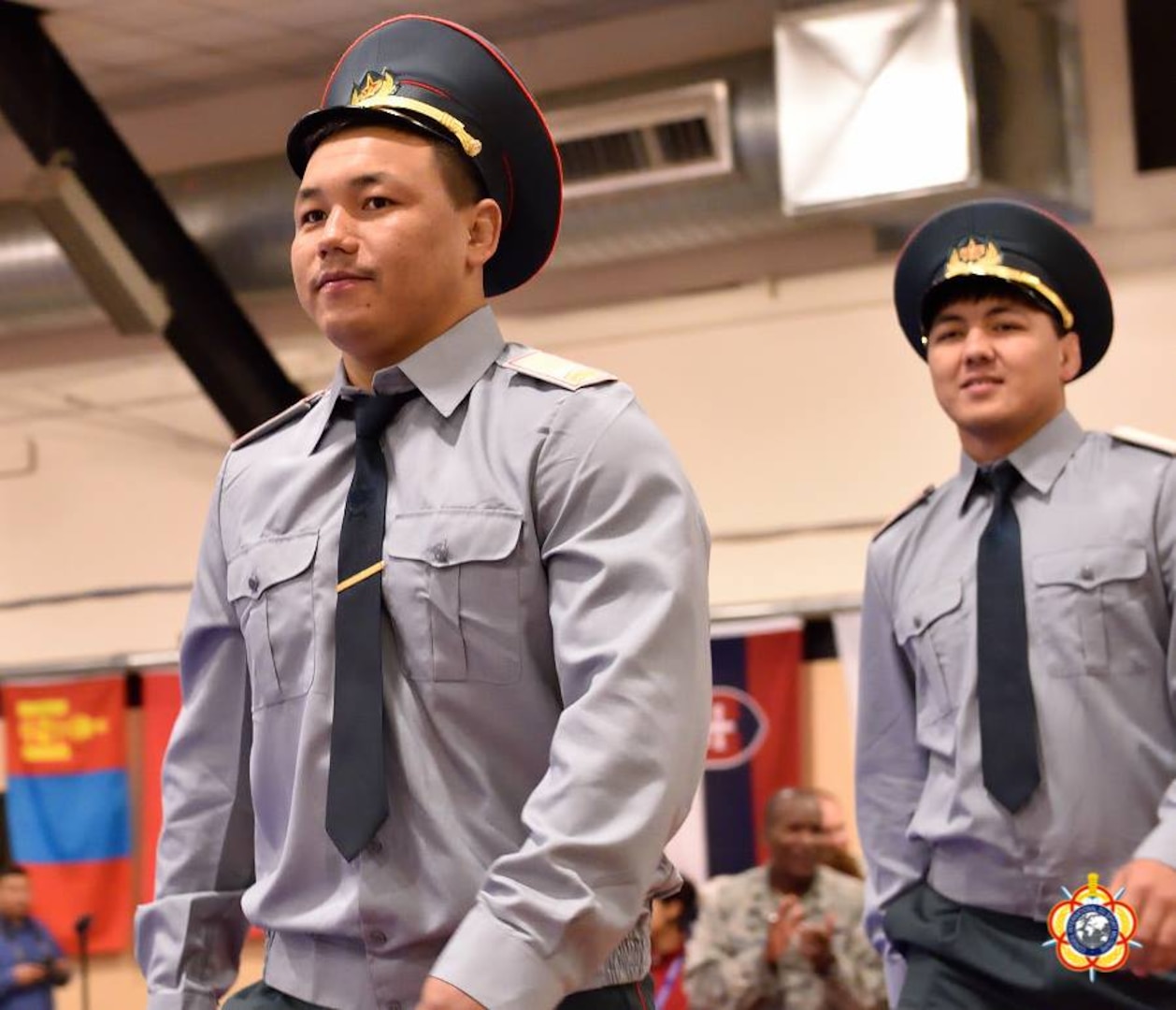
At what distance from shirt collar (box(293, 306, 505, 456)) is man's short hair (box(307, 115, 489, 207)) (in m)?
0.11

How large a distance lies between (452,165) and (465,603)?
1.44 feet

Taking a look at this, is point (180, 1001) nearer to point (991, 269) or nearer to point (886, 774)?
point (886, 774)

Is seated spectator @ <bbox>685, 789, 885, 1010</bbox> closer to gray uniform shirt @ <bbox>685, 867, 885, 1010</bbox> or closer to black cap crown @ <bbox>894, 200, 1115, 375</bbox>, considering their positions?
gray uniform shirt @ <bbox>685, 867, 885, 1010</bbox>

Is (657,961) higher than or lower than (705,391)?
lower

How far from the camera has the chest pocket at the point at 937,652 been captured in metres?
2.71

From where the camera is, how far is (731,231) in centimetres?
649

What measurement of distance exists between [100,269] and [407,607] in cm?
531

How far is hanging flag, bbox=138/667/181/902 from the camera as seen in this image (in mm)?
7250

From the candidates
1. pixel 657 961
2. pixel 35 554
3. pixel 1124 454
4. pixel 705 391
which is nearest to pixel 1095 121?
pixel 705 391

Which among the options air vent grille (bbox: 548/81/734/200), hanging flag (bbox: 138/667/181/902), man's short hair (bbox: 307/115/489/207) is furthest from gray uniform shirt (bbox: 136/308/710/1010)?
hanging flag (bbox: 138/667/181/902)

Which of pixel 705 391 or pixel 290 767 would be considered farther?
pixel 705 391

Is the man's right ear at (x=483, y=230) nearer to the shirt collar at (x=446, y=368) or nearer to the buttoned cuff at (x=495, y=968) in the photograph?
the shirt collar at (x=446, y=368)

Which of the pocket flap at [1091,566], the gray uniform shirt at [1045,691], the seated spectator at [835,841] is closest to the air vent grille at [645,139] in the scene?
the seated spectator at [835,841]

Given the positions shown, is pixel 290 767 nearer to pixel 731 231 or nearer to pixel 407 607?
pixel 407 607
